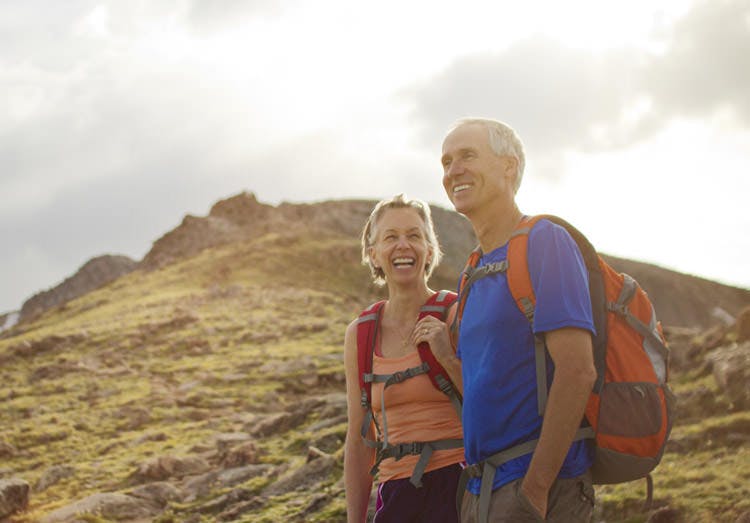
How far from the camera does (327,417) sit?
16.5m

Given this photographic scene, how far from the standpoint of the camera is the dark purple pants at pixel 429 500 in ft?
13.0

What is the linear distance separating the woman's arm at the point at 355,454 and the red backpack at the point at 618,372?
1.34 meters

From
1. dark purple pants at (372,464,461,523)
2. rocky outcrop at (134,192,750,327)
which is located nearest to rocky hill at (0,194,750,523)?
dark purple pants at (372,464,461,523)

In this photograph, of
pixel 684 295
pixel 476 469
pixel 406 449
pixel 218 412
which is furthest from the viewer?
pixel 684 295

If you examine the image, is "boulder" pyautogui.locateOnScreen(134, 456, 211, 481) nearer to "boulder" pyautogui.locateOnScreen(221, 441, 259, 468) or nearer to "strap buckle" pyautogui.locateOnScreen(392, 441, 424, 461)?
"boulder" pyautogui.locateOnScreen(221, 441, 259, 468)

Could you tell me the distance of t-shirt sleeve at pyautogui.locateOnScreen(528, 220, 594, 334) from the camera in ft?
9.64

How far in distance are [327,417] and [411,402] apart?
41.9ft

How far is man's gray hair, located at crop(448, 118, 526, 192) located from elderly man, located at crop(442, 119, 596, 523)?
15 cm

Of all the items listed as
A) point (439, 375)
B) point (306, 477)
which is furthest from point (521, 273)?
point (306, 477)

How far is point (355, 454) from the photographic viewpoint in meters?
4.44

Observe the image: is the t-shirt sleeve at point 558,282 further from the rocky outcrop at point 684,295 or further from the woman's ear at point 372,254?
the rocky outcrop at point 684,295

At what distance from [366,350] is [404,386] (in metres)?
0.35

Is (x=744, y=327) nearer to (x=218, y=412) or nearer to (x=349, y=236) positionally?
(x=218, y=412)

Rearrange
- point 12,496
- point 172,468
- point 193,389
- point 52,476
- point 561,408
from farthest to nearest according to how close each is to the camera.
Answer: point 193,389, point 52,476, point 172,468, point 12,496, point 561,408
